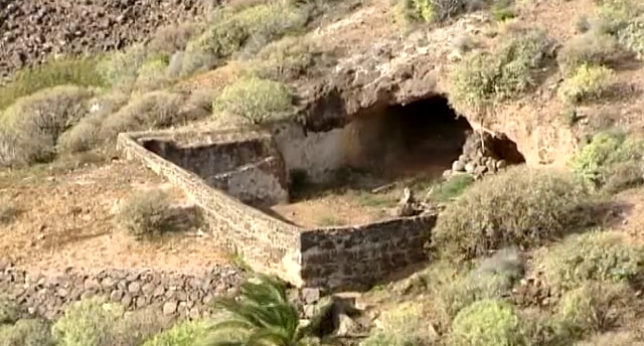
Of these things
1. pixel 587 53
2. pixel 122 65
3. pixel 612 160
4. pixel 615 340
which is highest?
pixel 122 65

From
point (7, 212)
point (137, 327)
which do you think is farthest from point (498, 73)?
point (7, 212)

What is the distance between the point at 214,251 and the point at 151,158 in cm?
283

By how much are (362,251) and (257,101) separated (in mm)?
4866

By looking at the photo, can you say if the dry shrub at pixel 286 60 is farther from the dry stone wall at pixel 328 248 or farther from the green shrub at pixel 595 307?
the green shrub at pixel 595 307

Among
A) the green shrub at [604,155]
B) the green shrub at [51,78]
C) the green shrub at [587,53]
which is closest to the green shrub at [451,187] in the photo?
the green shrub at [604,155]

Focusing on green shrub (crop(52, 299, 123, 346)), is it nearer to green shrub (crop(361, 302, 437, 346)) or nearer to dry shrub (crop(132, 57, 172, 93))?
green shrub (crop(361, 302, 437, 346))

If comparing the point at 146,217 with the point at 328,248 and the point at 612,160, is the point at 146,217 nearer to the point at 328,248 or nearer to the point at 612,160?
the point at 328,248

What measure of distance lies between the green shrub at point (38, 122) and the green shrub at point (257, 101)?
276 cm

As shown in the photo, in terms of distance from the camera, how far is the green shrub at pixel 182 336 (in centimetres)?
1669

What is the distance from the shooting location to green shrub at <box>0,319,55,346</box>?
1778cm

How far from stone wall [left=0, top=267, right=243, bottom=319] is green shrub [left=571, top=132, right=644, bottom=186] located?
14.0 feet

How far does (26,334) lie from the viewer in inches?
706

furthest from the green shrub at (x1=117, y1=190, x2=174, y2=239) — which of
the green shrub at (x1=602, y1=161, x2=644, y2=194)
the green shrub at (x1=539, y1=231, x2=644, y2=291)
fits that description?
the green shrub at (x1=602, y1=161, x2=644, y2=194)

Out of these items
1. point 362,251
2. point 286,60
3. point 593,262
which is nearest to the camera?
point 593,262
